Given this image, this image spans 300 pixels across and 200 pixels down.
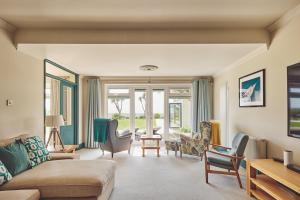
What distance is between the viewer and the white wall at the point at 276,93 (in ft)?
8.99

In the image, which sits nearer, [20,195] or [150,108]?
[20,195]

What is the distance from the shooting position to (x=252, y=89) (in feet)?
12.9

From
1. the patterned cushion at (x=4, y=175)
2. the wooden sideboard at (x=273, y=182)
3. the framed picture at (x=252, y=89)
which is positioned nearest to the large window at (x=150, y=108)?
the framed picture at (x=252, y=89)

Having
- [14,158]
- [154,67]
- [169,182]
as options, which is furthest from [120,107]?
[14,158]

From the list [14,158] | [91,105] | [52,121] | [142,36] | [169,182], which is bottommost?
[169,182]

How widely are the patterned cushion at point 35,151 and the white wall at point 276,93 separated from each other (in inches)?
132

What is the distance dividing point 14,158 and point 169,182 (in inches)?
88.0

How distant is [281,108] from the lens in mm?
3006

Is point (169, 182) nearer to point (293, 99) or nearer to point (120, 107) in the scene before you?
point (293, 99)

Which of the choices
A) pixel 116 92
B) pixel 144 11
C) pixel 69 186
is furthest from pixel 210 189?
pixel 116 92

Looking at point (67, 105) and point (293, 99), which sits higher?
point (293, 99)

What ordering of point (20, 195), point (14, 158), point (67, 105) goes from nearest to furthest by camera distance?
point (20, 195) < point (14, 158) < point (67, 105)

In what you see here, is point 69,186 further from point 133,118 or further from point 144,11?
point 133,118

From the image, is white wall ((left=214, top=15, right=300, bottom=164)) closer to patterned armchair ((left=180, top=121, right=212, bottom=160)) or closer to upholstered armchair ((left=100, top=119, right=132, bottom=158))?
patterned armchair ((left=180, top=121, right=212, bottom=160))
